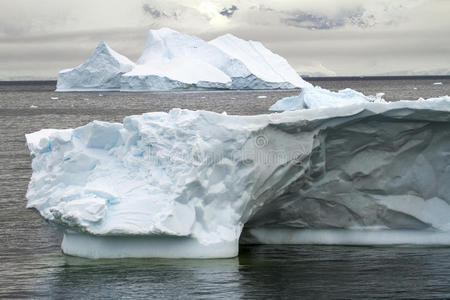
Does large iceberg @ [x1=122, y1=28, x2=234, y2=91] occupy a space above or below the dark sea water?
above

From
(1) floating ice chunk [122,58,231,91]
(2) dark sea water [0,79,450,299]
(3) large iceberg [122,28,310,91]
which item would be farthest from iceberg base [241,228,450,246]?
(1) floating ice chunk [122,58,231,91]

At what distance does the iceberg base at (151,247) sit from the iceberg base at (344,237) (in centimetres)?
135

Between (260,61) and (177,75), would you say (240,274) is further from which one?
(260,61)

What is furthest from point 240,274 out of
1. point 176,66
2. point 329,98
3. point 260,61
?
point 260,61

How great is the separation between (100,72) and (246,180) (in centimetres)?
6470

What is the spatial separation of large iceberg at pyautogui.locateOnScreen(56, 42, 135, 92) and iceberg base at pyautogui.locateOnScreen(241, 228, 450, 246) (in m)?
57.6

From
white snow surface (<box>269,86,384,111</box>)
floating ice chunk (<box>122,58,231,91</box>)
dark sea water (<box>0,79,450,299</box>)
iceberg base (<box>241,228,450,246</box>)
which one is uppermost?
floating ice chunk (<box>122,58,231,91</box>)

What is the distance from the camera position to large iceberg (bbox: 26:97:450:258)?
448 inches

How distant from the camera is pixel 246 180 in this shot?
11.5 metres

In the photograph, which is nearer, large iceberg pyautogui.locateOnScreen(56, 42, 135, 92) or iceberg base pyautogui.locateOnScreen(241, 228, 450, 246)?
iceberg base pyautogui.locateOnScreen(241, 228, 450, 246)

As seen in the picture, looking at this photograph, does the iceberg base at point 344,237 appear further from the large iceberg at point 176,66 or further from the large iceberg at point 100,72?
the large iceberg at point 176,66

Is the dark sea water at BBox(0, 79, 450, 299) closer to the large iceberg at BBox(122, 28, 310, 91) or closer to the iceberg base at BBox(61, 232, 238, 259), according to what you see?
the iceberg base at BBox(61, 232, 238, 259)

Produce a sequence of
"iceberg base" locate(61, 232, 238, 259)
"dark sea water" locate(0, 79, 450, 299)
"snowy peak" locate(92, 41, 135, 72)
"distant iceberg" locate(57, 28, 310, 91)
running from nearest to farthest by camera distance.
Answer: "dark sea water" locate(0, 79, 450, 299), "iceberg base" locate(61, 232, 238, 259), "snowy peak" locate(92, 41, 135, 72), "distant iceberg" locate(57, 28, 310, 91)

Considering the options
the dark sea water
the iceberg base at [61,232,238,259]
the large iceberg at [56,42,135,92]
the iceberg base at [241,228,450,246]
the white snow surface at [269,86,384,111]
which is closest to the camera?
the dark sea water
